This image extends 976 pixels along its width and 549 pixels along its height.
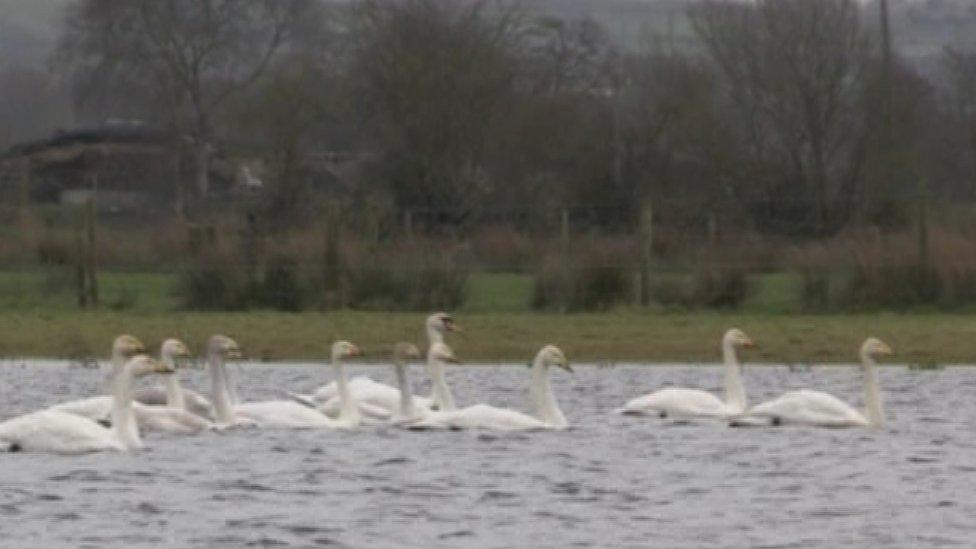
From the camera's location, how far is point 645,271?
37656 mm

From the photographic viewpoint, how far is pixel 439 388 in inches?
1008

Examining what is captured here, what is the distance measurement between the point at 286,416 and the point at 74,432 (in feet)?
8.11

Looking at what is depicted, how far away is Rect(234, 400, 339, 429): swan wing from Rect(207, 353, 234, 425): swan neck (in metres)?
0.19

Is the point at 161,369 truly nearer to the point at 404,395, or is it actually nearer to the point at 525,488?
the point at 404,395

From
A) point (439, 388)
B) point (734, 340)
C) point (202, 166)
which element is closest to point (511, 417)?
point (439, 388)

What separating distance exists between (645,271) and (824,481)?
675 inches

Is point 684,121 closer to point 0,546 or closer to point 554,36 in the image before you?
point 554,36

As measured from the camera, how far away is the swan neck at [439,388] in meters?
25.5

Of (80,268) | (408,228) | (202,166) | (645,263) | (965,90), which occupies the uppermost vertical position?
(965,90)

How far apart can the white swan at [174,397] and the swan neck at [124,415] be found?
1.82 metres

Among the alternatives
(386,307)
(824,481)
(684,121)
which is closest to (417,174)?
(684,121)

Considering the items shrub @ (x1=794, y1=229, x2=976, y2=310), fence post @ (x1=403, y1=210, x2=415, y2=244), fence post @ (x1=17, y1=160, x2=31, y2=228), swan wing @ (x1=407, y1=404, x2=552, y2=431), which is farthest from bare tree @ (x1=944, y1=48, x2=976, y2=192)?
swan wing @ (x1=407, y1=404, x2=552, y2=431)

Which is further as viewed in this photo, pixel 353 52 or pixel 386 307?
pixel 353 52

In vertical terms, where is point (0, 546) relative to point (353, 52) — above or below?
below
